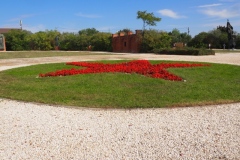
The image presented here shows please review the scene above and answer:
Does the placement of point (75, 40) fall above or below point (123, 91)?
above

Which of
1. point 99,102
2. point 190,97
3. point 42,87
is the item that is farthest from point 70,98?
point 190,97

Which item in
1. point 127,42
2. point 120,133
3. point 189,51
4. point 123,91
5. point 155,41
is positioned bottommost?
point 120,133

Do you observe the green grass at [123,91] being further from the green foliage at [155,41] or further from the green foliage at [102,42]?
the green foliage at [102,42]

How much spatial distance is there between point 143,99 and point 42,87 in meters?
3.28

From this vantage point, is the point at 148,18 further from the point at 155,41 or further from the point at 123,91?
the point at 123,91

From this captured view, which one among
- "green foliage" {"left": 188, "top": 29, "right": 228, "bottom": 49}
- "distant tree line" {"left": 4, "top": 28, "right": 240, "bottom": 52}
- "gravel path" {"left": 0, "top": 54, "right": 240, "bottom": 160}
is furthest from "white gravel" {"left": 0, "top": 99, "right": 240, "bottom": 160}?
"green foliage" {"left": 188, "top": 29, "right": 228, "bottom": 49}

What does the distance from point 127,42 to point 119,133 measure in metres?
35.3

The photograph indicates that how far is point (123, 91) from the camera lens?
724 cm

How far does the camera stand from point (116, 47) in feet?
135

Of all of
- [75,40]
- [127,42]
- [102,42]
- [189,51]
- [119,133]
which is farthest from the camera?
[75,40]

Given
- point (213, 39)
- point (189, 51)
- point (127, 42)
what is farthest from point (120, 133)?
point (213, 39)

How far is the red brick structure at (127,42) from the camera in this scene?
36128 millimetres

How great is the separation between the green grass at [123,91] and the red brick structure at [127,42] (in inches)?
1068

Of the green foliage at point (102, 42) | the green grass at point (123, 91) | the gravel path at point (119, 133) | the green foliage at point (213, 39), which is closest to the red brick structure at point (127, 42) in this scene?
the green foliage at point (102, 42)
